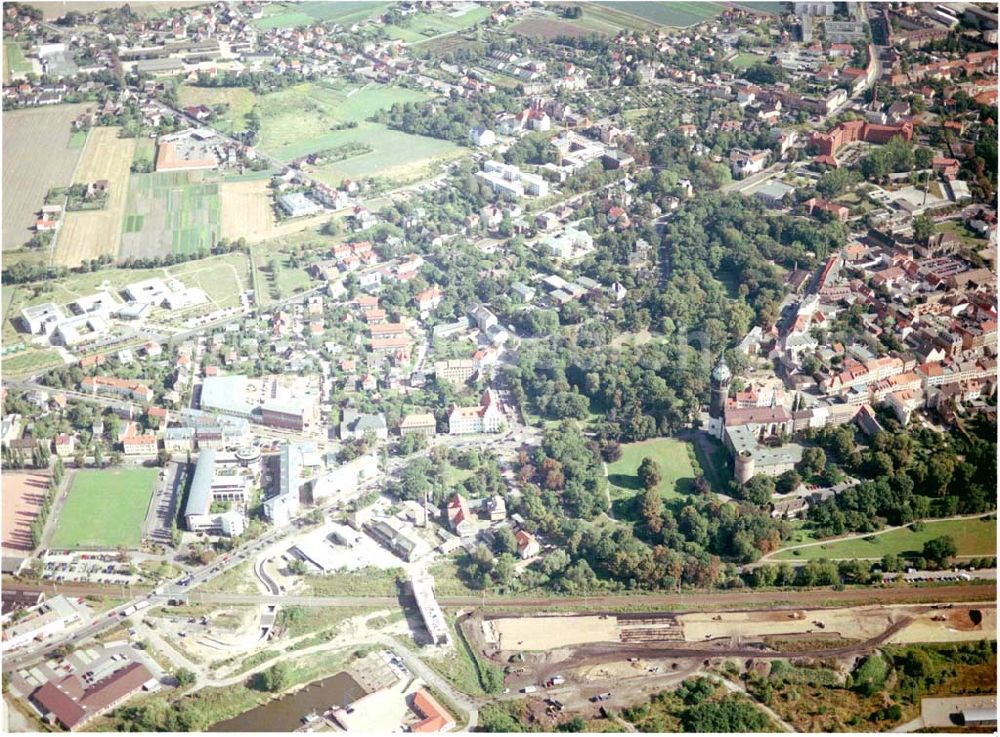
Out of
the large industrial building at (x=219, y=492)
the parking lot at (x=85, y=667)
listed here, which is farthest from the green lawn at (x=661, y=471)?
the parking lot at (x=85, y=667)

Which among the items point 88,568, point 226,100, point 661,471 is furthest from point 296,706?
point 226,100

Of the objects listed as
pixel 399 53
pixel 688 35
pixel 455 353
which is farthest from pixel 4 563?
pixel 688 35

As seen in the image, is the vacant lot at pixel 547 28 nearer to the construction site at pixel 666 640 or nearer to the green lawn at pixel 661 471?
the green lawn at pixel 661 471

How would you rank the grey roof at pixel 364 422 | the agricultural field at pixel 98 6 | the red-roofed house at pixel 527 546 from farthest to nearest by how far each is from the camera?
the agricultural field at pixel 98 6
the grey roof at pixel 364 422
the red-roofed house at pixel 527 546

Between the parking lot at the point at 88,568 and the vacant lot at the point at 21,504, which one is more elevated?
the parking lot at the point at 88,568

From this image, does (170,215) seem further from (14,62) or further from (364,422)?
(14,62)

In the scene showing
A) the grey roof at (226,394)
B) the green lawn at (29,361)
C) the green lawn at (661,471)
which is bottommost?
the green lawn at (29,361)
